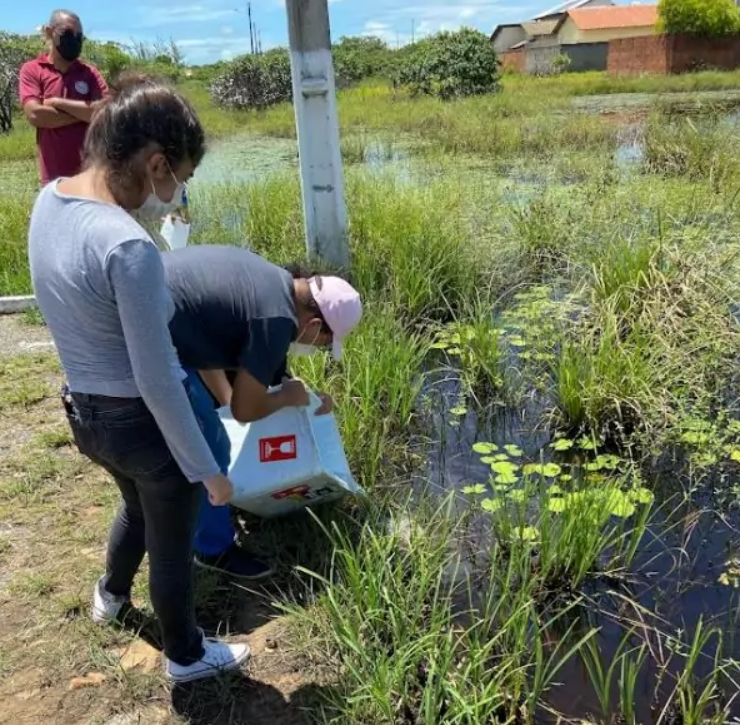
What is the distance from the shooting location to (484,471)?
304cm

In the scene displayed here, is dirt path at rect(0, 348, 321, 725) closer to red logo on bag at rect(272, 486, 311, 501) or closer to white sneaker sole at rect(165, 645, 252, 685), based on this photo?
white sneaker sole at rect(165, 645, 252, 685)

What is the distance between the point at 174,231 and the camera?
362cm

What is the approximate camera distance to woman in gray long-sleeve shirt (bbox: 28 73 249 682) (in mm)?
1338

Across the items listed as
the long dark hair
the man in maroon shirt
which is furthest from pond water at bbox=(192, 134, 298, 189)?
the long dark hair

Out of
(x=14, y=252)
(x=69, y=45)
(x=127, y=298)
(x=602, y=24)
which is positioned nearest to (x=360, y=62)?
(x=602, y=24)

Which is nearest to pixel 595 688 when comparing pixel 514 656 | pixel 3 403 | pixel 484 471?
pixel 514 656

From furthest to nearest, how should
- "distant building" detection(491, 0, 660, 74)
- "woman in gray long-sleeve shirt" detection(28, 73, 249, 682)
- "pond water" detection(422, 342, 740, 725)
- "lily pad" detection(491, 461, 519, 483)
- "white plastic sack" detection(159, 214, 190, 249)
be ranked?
"distant building" detection(491, 0, 660, 74) → "white plastic sack" detection(159, 214, 190, 249) → "lily pad" detection(491, 461, 519, 483) → "pond water" detection(422, 342, 740, 725) → "woman in gray long-sleeve shirt" detection(28, 73, 249, 682)

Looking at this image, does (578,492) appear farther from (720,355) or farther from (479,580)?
(720,355)

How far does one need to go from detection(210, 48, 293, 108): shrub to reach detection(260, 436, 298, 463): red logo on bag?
2262 cm

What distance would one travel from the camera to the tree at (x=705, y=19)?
34.2 metres

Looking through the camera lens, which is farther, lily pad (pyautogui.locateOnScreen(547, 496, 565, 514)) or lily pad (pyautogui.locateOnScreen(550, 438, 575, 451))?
lily pad (pyautogui.locateOnScreen(550, 438, 575, 451))

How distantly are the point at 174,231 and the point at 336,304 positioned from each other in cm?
199

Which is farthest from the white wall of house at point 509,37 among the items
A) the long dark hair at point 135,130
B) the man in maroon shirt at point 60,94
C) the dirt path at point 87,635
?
the long dark hair at point 135,130

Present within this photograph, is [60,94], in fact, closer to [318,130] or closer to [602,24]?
[318,130]
